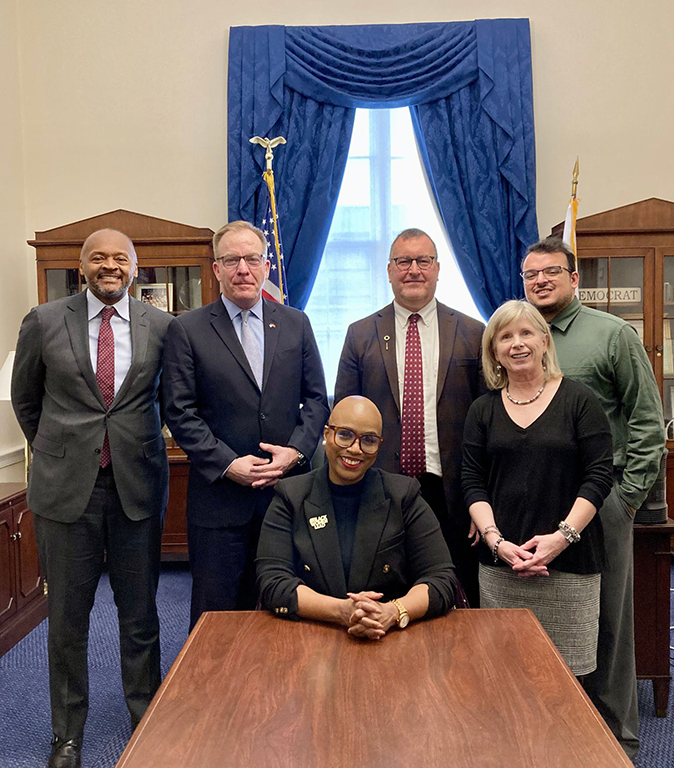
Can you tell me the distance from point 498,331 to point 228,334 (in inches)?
33.6

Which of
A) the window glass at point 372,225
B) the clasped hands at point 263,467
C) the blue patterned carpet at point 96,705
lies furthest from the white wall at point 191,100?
the clasped hands at point 263,467

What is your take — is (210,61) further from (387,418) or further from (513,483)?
(513,483)

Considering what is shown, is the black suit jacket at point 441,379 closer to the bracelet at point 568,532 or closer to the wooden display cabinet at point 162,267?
the bracelet at point 568,532

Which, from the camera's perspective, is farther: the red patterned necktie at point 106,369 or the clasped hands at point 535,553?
the red patterned necktie at point 106,369

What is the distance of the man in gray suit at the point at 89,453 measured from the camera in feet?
7.29

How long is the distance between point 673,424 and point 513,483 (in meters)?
2.70

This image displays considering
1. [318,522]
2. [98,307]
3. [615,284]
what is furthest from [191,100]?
[318,522]

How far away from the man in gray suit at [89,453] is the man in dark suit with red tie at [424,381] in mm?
703

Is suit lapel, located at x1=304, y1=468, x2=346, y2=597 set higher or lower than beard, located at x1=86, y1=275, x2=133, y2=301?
lower

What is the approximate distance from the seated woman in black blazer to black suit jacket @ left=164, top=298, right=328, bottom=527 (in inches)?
17.3

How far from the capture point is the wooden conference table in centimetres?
107

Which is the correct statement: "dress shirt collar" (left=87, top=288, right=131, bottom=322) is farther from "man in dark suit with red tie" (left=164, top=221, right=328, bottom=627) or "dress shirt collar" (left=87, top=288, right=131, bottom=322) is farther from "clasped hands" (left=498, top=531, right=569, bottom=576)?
"clasped hands" (left=498, top=531, right=569, bottom=576)

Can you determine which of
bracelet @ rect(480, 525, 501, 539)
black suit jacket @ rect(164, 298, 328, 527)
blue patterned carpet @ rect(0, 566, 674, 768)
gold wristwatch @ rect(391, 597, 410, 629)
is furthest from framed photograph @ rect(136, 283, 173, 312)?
gold wristwatch @ rect(391, 597, 410, 629)

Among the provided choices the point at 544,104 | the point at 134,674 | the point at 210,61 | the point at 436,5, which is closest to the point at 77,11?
the point at 210,61
